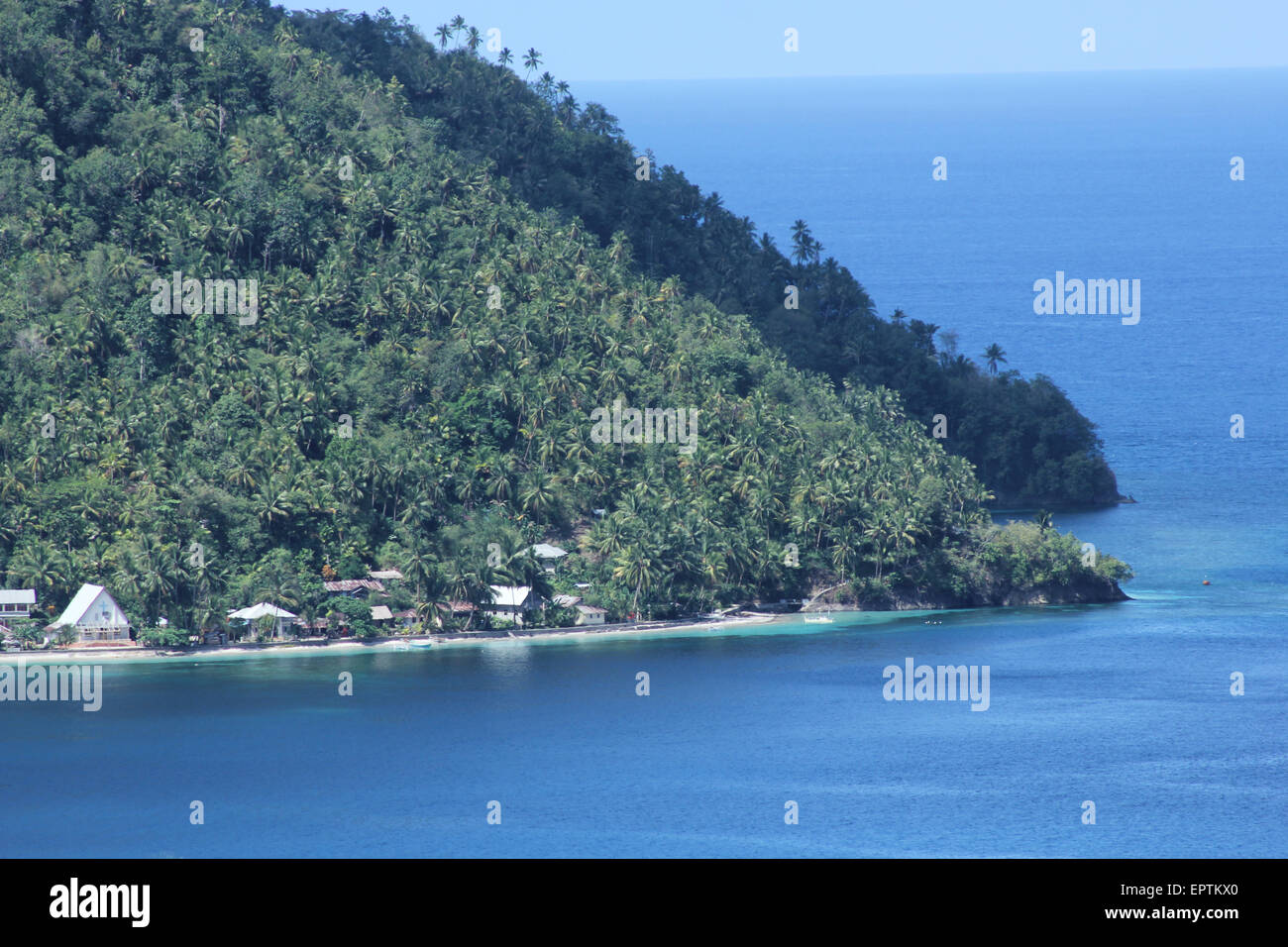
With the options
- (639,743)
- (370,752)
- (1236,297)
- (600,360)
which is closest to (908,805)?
(639,743)

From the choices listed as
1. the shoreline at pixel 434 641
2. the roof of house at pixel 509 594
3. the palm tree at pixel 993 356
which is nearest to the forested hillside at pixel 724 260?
the palm tree at pixel 993 356

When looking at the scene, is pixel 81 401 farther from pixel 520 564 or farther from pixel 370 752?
pixel 370 752

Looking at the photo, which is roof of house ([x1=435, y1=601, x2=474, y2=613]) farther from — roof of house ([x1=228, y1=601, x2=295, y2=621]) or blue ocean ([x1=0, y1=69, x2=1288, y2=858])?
roof of house ([x1=228, y1=601, x2=295, y2=621])

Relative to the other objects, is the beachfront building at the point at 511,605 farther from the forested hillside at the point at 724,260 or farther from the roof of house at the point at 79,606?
the forested hillside at the point at 724,260

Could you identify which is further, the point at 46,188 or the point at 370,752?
the point at 46,188

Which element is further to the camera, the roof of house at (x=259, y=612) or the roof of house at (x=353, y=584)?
the roof of house at (x=353, y=584)

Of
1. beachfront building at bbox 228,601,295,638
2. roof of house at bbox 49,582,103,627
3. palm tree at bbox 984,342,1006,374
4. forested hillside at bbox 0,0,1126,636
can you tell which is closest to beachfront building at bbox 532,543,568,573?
forested hillside at bbox 0,0,1126,636
